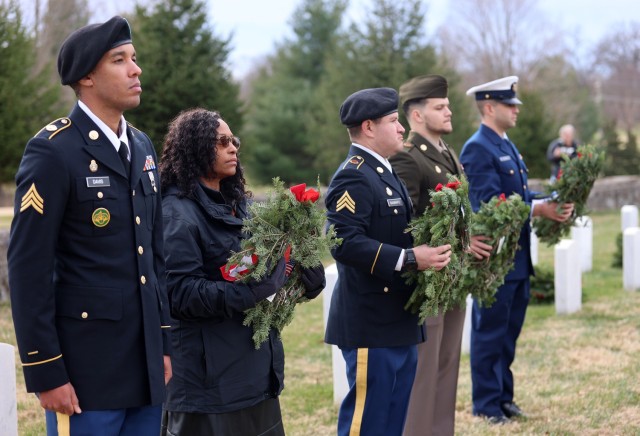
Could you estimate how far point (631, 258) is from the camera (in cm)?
1193

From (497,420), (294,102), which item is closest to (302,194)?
(497,420)

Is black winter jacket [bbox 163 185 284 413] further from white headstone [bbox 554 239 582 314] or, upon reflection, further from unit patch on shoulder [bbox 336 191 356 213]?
white headstone [bbox 554 239 582 314]

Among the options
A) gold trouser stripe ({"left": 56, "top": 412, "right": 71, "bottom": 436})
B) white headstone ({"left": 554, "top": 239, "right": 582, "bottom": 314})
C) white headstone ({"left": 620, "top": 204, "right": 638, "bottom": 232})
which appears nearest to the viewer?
gold trouser stripe ({"left": 56, "top": 412, "right": 71, "bottom": 436})

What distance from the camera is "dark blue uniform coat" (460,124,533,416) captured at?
21.0 feet

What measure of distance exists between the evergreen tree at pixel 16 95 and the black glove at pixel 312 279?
10.8 m

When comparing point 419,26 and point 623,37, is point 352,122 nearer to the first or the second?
point 419,26

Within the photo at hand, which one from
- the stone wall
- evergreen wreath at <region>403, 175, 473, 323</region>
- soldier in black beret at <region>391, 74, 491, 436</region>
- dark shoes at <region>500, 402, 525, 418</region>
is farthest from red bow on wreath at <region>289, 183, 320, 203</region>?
the stone wall

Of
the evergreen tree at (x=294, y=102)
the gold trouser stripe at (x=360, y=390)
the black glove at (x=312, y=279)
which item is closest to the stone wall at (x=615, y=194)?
the evergreen tree at (x=294, y=102)

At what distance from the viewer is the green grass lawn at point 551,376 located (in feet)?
21.0

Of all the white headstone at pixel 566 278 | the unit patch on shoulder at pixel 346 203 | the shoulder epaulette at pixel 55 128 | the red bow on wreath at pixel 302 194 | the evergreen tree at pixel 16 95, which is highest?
the evergreen tree at pixel 16 95

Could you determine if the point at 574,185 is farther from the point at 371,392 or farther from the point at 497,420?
the point at 371,392

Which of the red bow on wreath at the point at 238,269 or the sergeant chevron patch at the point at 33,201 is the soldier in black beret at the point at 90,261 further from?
the red bow on wreath at the point at 238,269

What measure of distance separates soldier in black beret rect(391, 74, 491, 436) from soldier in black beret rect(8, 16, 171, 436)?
2.33 m

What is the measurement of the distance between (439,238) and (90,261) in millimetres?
1998
